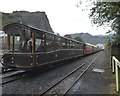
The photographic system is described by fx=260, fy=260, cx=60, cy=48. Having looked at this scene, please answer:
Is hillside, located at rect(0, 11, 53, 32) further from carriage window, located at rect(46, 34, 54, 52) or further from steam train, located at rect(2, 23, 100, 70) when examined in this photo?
steam train, located at rect(2, 23, 100, 70)

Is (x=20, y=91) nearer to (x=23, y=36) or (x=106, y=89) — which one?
(x=106, y=89)

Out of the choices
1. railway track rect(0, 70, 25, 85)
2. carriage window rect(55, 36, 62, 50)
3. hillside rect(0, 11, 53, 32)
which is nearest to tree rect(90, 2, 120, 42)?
carriage window rect(55, 36, 62, 50)

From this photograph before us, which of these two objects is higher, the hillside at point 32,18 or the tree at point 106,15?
the hillside at point 32,18

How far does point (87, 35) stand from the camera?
17775 centimetres

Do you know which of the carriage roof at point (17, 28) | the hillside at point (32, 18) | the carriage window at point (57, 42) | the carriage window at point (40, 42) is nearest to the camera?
the carriage roof at point (17, 28)

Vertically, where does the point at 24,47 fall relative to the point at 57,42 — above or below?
below

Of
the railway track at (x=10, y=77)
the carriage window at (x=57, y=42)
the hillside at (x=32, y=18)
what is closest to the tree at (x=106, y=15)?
the carriage window at (x=57, y=42)

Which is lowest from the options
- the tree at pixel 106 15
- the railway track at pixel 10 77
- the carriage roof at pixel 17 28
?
the railway track at pixel 10 77

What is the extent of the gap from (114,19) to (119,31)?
1201 mm

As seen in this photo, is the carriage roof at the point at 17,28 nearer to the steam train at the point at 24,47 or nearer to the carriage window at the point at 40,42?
A: the steam train at the point at 24,47

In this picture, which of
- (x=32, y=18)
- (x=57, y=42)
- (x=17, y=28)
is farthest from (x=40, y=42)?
(x=32, y=18)

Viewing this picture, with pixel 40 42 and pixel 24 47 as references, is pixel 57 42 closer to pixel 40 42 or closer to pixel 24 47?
pixel 40 42

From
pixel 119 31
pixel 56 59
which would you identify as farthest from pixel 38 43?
pixel 119 31

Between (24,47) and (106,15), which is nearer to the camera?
(24,47)
